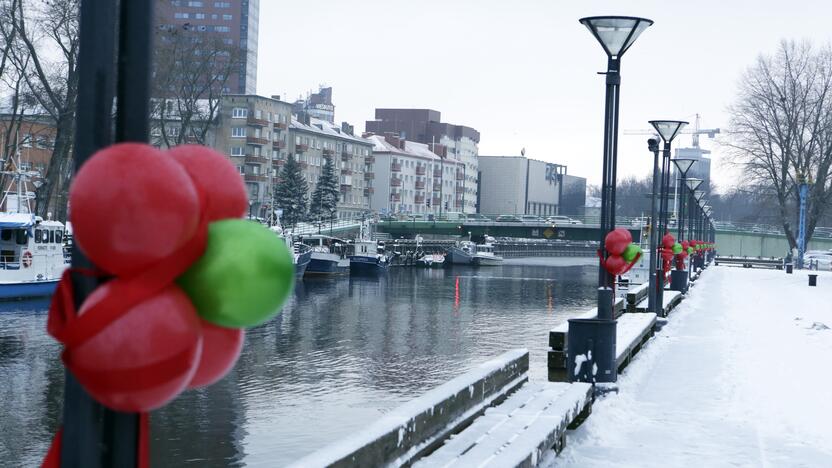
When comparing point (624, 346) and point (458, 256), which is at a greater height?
point (624, 346)

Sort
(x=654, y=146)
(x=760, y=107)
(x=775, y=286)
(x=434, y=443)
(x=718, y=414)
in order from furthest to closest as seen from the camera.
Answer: (x=760, y=107), (x=775, y=286), (x=654, y=146), (x=718, y=414), (x=434, y=443)

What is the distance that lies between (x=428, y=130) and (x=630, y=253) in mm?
137783

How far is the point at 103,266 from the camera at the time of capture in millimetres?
2420

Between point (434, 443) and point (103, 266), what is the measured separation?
5.14m

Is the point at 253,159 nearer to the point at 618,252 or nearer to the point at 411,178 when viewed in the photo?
the point at 411,178

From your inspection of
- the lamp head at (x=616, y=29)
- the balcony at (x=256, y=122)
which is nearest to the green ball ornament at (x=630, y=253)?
the lamp head at (x=616, y=29)

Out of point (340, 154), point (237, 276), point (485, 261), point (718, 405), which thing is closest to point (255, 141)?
point (340, 154)

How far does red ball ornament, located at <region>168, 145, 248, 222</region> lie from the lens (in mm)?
2627

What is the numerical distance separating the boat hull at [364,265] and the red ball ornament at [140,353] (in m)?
63.9

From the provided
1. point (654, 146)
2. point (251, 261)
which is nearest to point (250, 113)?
point (654, 146)

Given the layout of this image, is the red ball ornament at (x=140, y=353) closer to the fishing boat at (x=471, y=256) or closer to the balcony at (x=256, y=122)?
the fishing boat at (x=471, y=256)

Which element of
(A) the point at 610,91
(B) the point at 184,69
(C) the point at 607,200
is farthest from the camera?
(B) the point at 184,69

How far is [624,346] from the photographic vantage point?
1356 cm

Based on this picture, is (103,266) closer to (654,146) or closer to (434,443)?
(434,443)
